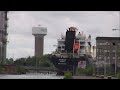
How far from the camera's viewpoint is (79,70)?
71.8 m

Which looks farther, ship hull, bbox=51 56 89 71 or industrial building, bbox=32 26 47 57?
industrial building, bbox=32 26 47 57

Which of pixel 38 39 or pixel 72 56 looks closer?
pixel 72 56

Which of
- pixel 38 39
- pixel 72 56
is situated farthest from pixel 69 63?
pixel 38 39

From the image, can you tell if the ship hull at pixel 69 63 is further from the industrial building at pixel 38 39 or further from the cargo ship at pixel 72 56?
the industrial building at pixel 38 39

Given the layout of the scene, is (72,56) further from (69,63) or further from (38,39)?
(38,39)

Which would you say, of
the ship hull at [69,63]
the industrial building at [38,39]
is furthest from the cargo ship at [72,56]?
the industrial building at [38,39]

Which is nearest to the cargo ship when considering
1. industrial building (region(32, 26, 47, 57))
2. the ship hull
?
the ship hull

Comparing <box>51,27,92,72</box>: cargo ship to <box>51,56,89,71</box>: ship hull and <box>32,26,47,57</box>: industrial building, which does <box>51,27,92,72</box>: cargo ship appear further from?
<box>32,26,47,57</box>: industrial building

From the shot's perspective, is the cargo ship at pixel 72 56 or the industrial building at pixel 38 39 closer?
the cargo ship at pixel 72 56

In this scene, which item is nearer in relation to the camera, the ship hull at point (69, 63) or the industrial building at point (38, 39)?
the ship hull at point (69, 63)
